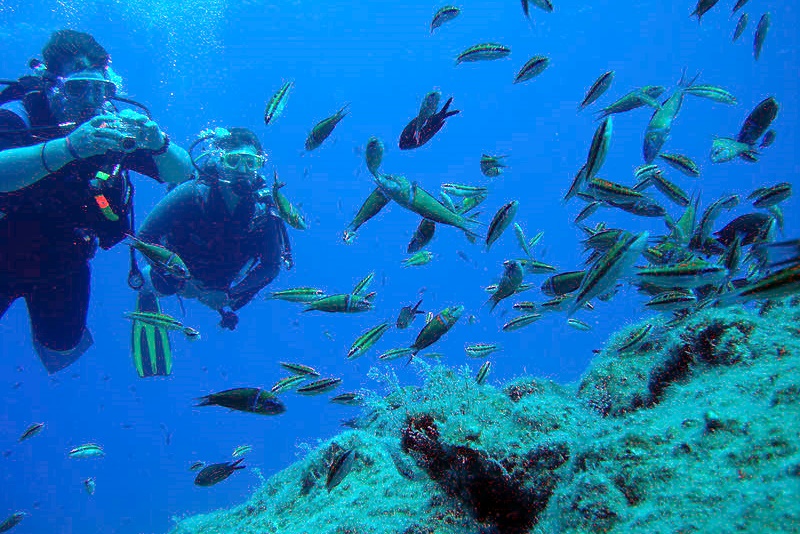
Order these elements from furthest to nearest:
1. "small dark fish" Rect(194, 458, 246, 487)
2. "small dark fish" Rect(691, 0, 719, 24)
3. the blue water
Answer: the blue water → "small dark fish" Rect(194, 458, 246, 487) → "small dark fish" Rect(691, 0, 719, 24)

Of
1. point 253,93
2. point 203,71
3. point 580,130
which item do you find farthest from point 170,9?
point 580,130

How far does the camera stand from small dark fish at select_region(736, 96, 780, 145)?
3194 millimetres

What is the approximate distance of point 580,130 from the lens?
95.6 metres

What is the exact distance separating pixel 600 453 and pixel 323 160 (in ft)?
350

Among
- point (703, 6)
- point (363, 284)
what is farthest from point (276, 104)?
point (703, 6)

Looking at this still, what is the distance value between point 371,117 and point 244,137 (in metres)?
96.7

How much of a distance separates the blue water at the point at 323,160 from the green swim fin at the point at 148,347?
28.7 meters

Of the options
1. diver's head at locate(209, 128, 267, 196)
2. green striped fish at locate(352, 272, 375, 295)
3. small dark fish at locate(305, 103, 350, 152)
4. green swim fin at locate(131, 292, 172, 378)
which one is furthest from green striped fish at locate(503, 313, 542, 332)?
green swim fin at locate(131, 292, 172, 378)

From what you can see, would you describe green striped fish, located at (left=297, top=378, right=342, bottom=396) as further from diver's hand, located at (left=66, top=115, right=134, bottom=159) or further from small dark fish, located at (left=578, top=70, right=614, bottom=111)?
diver's hand, located at (left=66, top=115, right=134, bottom=159)

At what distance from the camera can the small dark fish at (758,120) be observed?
10.5 ft

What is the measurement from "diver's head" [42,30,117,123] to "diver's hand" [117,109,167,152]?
744mm

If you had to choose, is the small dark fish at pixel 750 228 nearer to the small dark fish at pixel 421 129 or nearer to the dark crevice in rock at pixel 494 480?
the dark crevice in rock at pixel 494 480

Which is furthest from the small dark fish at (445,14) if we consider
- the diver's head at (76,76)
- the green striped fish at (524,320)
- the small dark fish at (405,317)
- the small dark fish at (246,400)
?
the diver's head at (76,76)

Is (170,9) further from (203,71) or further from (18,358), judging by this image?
(18,358)
